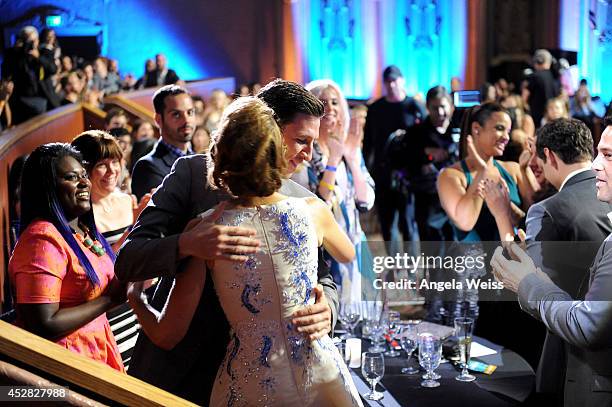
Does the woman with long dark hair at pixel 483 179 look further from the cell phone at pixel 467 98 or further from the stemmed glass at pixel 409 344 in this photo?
the stemmed glass at pixel 409 344

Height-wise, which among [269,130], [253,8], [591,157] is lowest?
[591,157]

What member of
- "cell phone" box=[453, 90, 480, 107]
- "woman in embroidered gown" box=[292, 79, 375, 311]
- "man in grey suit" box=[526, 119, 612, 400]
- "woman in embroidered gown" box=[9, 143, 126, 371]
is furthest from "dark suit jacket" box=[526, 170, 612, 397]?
"cell phone" box=[453, 90, 480, 107]

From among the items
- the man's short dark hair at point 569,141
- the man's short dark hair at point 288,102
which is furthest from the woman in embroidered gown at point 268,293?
the man's short dark hair at point 569,141

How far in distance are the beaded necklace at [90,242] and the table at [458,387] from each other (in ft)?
3.08

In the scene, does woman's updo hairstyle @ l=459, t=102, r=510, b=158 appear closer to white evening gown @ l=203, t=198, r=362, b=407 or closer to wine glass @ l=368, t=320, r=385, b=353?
wine glass @ l=368, t=320, r=385, b=353

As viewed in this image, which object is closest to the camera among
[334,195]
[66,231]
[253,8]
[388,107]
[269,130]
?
[269,130]

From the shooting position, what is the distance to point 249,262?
1.54m

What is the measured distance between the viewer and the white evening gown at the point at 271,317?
1539 millimetres

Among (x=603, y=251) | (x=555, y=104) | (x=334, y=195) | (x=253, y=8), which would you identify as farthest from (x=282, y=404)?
(x=555, y=104)

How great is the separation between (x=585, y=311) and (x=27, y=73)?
3.63m

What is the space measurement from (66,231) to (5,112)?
2652 millimetres

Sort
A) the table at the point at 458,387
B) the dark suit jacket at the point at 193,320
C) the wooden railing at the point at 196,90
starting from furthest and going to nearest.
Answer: the wooden railing at the point at 196,90 < the table at the point at 458,387 < the dark suit jacket at the point at 193,320

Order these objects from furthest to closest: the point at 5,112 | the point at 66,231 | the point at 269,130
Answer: the point at 5,112 < the point at 66,231 < the point at 269,130

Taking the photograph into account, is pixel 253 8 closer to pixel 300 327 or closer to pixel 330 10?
pixel 330 10
